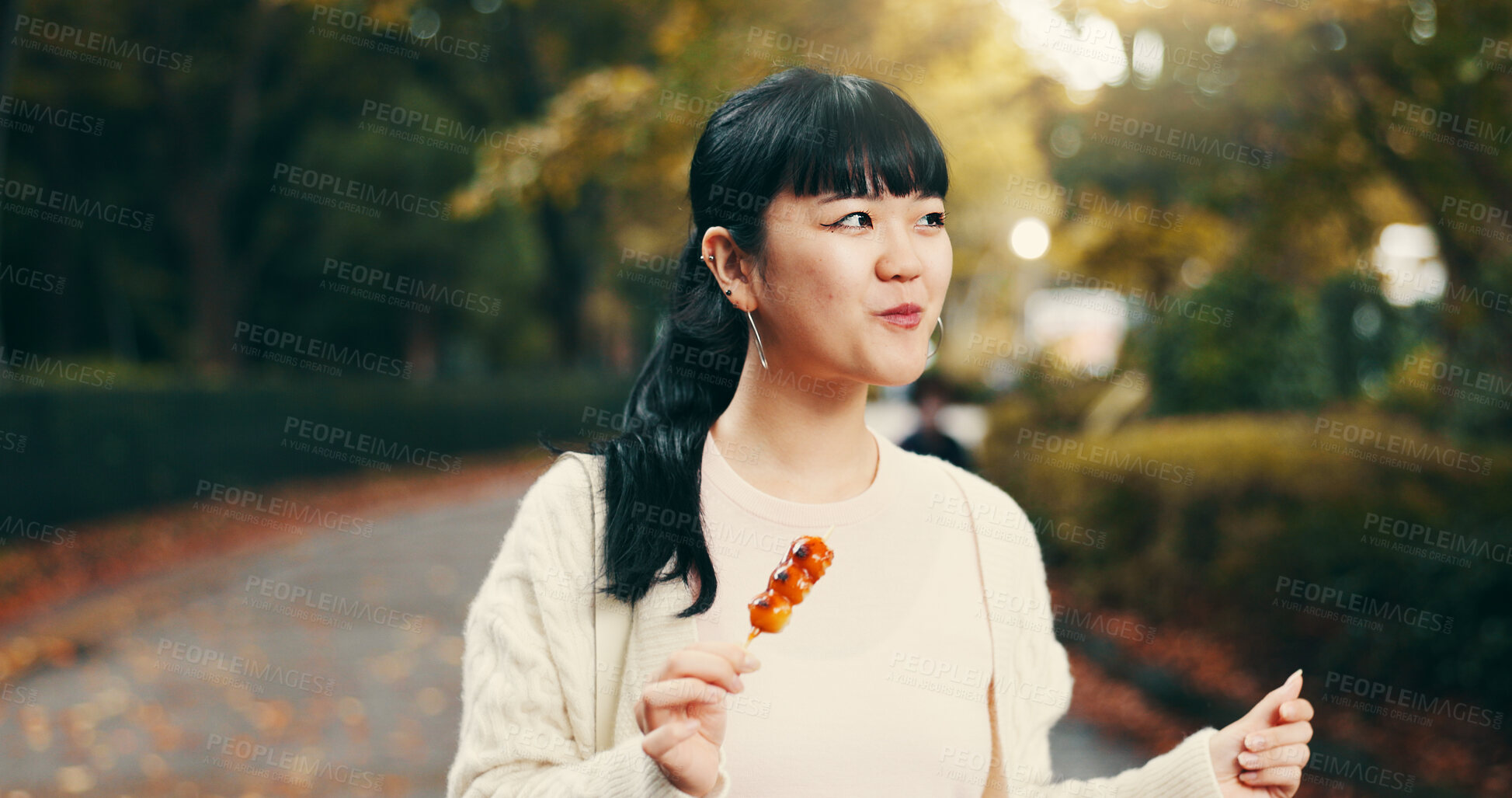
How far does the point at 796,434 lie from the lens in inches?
87.5

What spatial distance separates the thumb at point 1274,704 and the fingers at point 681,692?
2.92 feet

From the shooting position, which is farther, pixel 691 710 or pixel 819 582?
pixel 819 582

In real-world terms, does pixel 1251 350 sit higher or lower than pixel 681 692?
lower

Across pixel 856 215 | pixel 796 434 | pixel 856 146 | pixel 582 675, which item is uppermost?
pixel 856 146

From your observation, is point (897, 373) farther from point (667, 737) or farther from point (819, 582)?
point (667, 737)

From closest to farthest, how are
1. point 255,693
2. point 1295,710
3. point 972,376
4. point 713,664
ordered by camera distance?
point 713,664
point 1295,710
point 255,693
point 972,376

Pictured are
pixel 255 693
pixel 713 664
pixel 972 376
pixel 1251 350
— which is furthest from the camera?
pixel 972 376

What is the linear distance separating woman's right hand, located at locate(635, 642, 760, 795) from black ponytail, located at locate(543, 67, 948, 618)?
1.09 ft

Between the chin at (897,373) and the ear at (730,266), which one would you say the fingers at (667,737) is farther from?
the ear at (730,266)

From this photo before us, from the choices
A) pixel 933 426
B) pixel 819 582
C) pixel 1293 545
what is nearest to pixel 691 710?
pixel 819 582

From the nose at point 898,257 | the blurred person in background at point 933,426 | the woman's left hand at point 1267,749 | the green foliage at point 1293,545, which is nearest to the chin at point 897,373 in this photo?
the nose at point 898,257

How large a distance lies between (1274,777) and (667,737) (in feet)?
3.36

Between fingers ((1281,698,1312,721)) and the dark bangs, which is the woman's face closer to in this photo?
the dark bangs

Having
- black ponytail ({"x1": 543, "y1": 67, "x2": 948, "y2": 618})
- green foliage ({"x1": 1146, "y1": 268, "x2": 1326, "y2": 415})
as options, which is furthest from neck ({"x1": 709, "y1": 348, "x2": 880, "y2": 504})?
green foliage ({"x1": 1146, "y1": 268, "x2": 1326, "y2": 415})
